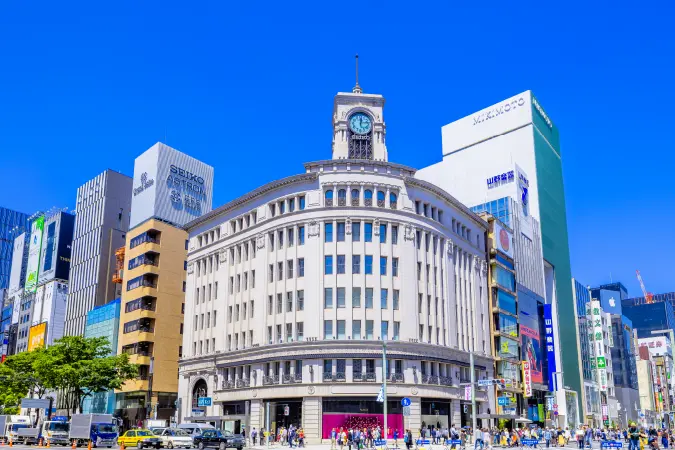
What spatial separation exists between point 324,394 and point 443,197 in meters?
25.7

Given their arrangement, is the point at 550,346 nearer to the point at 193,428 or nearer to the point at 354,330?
the point at 354,330

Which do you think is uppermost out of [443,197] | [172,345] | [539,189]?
[539,189]

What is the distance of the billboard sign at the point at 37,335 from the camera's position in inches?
4938

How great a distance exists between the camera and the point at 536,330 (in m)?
97.1

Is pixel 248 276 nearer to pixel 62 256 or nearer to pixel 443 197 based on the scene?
pixel 443 197

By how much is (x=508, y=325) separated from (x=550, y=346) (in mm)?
21393

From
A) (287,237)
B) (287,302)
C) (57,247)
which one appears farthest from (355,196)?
(57,247)

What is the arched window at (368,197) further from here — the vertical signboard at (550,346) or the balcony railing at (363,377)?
the vertical signboard at (550,346)

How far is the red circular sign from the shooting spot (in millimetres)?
86438

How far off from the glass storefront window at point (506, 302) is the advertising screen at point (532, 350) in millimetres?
4068

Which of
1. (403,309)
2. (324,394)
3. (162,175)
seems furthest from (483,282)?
(162,175)

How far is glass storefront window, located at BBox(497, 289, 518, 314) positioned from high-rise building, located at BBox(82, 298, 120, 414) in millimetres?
54378

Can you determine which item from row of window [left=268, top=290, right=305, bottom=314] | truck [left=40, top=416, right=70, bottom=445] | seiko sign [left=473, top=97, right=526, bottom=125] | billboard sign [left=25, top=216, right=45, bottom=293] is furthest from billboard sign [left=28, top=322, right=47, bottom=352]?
seiko sign [left=473, top=97, right=526, bottom=125]

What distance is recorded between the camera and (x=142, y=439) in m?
53.1
